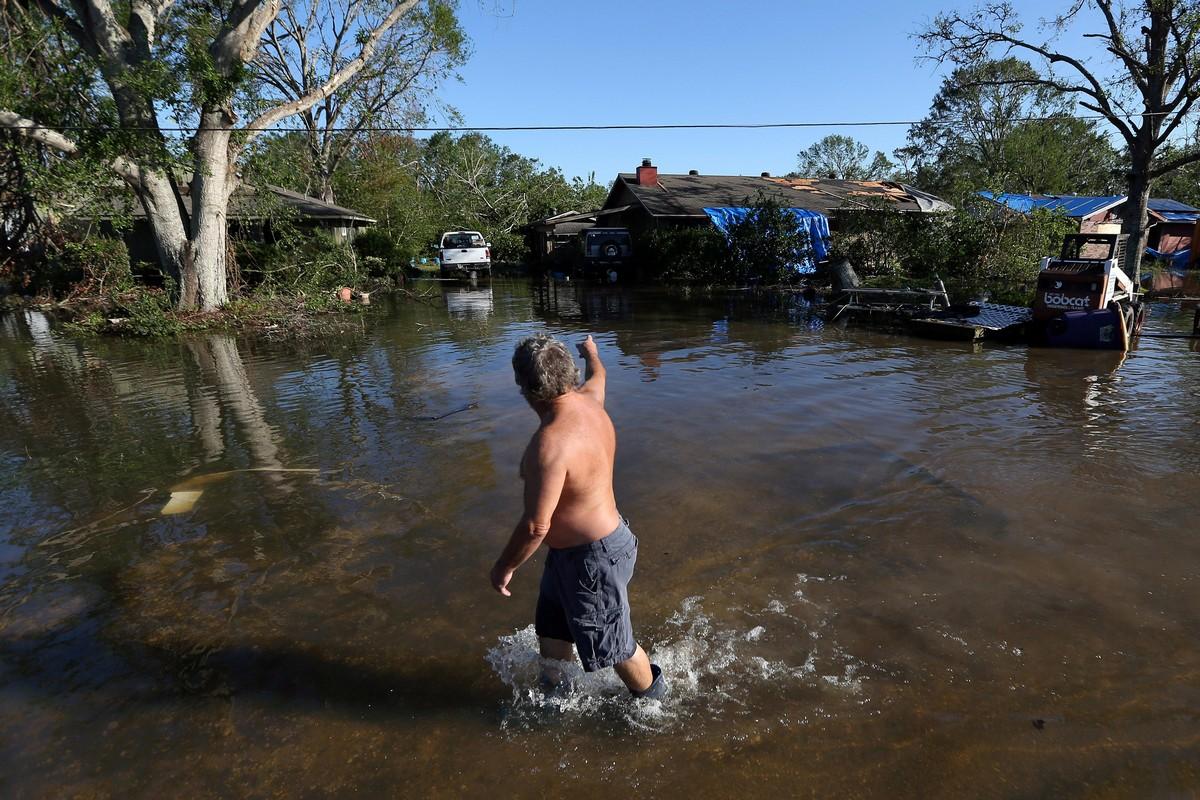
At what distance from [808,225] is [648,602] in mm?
21027

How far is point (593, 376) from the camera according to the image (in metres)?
3.22

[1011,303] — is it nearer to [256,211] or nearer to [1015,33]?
[1015,33]

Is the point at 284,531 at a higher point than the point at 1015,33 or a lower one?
lower

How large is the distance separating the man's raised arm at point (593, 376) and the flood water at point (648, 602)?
1412mm

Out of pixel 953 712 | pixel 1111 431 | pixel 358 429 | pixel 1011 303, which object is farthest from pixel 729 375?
pixel 1011 303

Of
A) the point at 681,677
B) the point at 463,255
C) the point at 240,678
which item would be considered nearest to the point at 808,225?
the point at 463,255

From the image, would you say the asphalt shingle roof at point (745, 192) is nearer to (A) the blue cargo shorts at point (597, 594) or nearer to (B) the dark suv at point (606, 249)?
(B) the dark suv at point (606, 249)

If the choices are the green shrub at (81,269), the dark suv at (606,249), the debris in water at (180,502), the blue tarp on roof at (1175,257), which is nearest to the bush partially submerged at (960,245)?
the dark suv at (606,249)

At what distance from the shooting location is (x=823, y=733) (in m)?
2.84

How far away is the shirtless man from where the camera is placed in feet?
8.07

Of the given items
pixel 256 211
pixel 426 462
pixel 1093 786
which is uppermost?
pixel 256 211

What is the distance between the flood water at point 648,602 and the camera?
2.73 m

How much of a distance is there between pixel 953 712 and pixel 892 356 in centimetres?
898

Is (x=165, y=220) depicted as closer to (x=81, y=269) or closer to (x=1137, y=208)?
(x=81, y=269)
